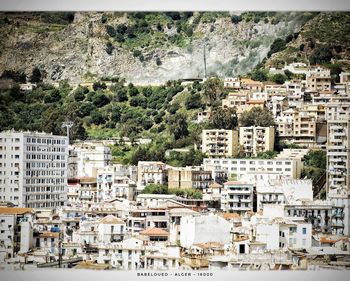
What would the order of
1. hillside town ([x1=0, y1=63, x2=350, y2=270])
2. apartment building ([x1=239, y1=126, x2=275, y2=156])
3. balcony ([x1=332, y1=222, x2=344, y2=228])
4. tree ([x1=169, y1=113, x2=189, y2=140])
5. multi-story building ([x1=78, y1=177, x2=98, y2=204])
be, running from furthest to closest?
tree ([x1=169, y1=113, x2=189, y2=140]) → apartment building ([x1=239, y1=126, x2=275, y2=156]) → multi-story building ([x1=78, y1=177, x2=98, y2=204]) → balcony ([x1=332, y1=222, x2=344, y2=228]) → hillside town ([x1=0, y1=63, x2=350, y2=270])

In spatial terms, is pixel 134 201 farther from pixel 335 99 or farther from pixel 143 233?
pixel 335 99

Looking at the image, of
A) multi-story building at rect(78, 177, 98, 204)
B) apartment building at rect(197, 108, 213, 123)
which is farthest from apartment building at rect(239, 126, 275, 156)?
multi-story building at rect(78, 177, 98, 204)

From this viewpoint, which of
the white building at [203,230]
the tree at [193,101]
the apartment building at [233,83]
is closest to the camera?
the white building at [203,230]

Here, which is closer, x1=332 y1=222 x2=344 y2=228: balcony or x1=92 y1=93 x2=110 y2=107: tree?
x1=332 y1=222 x2=344 y2=228: balcony

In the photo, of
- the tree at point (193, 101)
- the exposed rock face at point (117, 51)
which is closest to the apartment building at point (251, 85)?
the exposed rock face at point (117, 51)

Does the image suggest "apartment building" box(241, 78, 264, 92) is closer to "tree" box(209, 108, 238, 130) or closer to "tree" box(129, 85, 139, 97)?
"tree" box(209, 108, 238, 130)

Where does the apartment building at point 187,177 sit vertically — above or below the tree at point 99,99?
below

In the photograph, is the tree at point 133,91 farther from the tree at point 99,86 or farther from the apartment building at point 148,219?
the apartment building at point 148,219

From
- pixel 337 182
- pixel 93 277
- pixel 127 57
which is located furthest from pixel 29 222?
pixel 337 182
